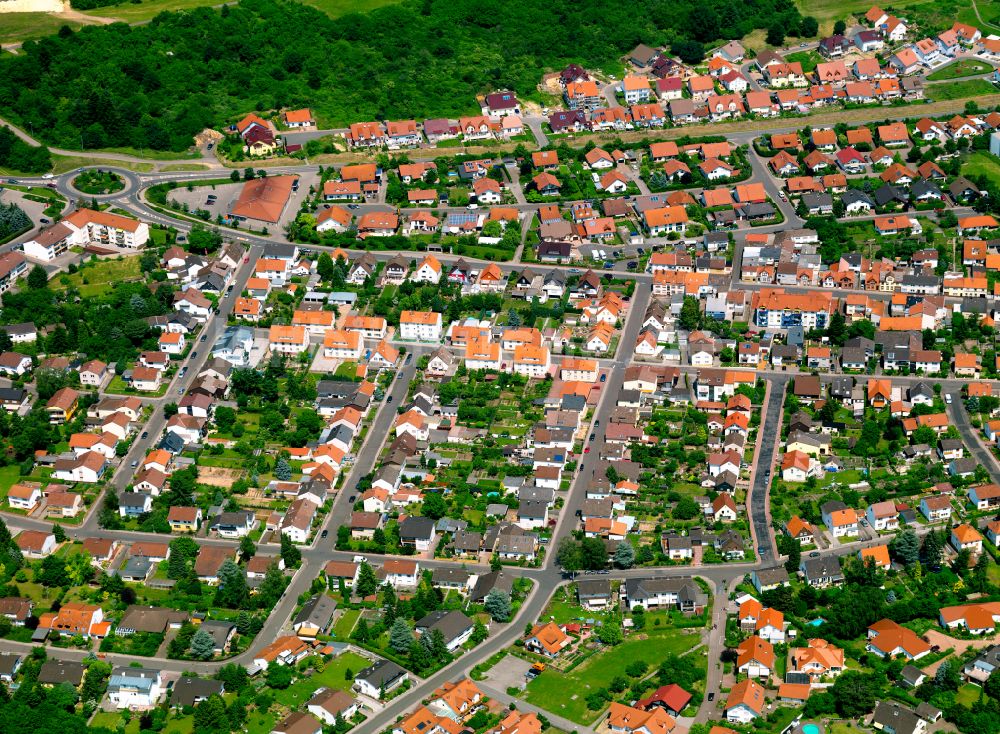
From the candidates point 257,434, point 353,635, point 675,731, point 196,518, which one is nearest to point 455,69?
point 257,434

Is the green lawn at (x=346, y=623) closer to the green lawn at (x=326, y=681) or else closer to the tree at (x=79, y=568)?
the green lawn at (x=326, y=681)

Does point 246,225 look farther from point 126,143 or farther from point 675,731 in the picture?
point 675,731

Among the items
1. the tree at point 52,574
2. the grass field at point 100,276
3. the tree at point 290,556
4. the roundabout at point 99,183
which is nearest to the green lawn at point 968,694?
the tree at point 290,556

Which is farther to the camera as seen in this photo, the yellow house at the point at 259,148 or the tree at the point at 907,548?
the yellow house at the point at 259,148

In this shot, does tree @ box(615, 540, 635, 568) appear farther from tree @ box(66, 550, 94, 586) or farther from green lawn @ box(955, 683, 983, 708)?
tree @ box(66, 550, 94, 586)

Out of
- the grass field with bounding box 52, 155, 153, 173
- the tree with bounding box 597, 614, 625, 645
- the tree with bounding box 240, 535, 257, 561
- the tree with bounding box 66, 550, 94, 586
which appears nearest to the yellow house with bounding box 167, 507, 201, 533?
the tree with bounding box 240, 535, 257, 561
